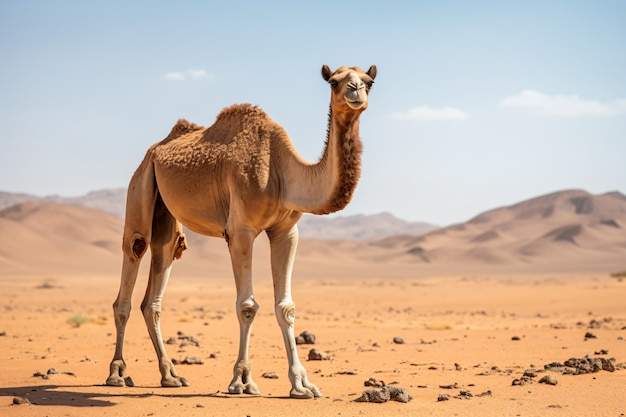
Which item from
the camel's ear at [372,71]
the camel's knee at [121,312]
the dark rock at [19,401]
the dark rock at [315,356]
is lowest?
the dark rock at [19,401]

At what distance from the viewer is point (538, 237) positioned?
128500 millimetres

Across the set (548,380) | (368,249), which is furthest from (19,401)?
(368,249)

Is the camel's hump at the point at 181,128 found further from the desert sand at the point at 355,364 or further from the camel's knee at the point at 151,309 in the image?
the desert sand at the point at 355,364

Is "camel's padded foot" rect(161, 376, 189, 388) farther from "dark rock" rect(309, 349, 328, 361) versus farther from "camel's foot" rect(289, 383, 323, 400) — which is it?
"dark rock" rect(309, 349, 328, 361)

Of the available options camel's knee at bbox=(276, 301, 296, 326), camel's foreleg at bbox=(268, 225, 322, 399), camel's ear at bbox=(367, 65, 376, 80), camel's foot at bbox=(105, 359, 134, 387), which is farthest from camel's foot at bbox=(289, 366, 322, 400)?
camel's ear at bbox=(367, 65, 376, 80)

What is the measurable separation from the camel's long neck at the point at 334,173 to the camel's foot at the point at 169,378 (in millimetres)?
2930

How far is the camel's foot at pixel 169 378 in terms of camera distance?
1003cm

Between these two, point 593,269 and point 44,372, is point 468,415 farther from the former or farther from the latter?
point 593,269

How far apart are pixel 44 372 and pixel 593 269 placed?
83083 millimetres

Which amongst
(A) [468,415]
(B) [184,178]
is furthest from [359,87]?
(A) [468,415]

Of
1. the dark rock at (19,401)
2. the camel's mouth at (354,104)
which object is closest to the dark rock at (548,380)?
the camel's mouth at (354,104)

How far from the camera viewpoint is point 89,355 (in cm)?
1385

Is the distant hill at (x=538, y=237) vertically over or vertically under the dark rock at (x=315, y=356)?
over

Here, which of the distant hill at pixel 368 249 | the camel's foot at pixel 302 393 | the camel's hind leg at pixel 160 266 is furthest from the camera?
the distant hill at pixel 368 249
